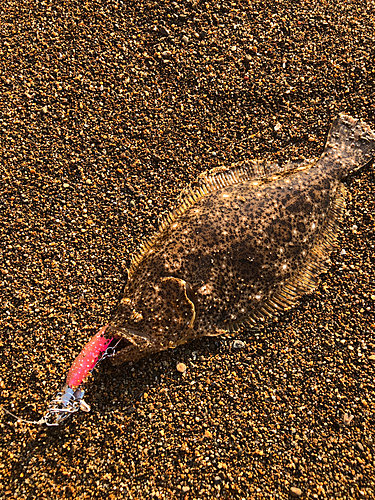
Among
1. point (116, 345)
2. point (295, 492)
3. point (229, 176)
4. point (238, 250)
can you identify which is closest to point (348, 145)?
point (229, 176)

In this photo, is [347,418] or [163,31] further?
[163,31]

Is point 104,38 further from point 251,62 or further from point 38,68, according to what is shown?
point 251,62

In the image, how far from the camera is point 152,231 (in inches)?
125

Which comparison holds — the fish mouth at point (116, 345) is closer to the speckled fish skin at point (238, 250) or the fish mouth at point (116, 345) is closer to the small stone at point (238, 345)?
the speckled fish skin at point (238, 250)

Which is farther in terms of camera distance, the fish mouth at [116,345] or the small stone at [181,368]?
the small stone at [181,368]

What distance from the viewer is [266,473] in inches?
108

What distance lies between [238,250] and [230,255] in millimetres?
84

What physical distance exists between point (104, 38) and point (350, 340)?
3.81 metres

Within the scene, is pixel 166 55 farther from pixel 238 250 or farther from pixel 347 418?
pixel 347 418

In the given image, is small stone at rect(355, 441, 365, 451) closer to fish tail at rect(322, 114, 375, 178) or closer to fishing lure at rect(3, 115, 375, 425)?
fishing lure at rect(3, 115, 375, 425)

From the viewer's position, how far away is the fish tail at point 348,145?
3.20 metres

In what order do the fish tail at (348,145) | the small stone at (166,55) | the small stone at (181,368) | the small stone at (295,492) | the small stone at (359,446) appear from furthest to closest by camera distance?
the small stone at (166,55) < the fish tail at (348,145) < the small stone at (181,368) < the small stone at (359,446) < the small stone at (295,492)

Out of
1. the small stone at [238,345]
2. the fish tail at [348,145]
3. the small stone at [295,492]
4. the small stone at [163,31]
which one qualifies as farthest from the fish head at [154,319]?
the small stone at [163,31]

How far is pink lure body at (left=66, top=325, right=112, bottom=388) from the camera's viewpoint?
109 inches
